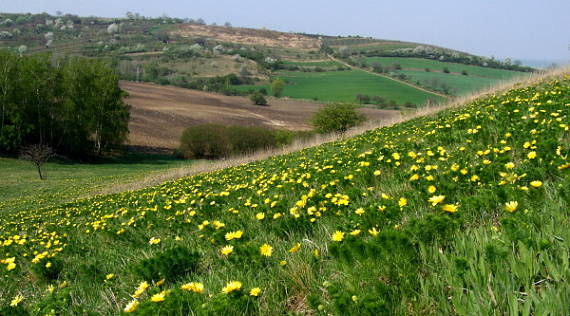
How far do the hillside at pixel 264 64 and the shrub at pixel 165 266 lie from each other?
84.4 metres

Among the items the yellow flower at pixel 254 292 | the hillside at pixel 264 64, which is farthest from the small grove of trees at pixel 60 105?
the yellow flower at pixel 254 292

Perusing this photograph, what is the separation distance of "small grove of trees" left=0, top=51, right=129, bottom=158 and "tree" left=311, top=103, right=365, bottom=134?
2867 cm

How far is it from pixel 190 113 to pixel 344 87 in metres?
47.3

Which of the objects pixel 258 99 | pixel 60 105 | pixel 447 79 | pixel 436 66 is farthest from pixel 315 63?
pixel 60 105

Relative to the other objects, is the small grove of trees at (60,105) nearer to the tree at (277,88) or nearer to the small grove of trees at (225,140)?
the small grove of trees at (225,140)

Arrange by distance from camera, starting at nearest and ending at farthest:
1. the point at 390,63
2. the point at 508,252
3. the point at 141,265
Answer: the point at 508,252 < the point at 141,265 < the point at 390,63

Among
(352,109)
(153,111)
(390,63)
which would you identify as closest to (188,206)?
(352,109)

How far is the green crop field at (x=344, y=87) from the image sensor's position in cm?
9712

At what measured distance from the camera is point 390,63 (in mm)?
139375

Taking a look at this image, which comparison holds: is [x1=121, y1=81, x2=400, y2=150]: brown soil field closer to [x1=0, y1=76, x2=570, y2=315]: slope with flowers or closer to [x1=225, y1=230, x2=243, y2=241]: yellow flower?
[x1=0, y1=76, x2=570, y2=315]: slope with flowers

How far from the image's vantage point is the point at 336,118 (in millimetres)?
47219

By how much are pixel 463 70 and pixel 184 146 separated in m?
88.5

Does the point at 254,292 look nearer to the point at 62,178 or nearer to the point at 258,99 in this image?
the point at 62,178

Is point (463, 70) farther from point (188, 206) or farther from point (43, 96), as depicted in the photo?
point (188, 206)
